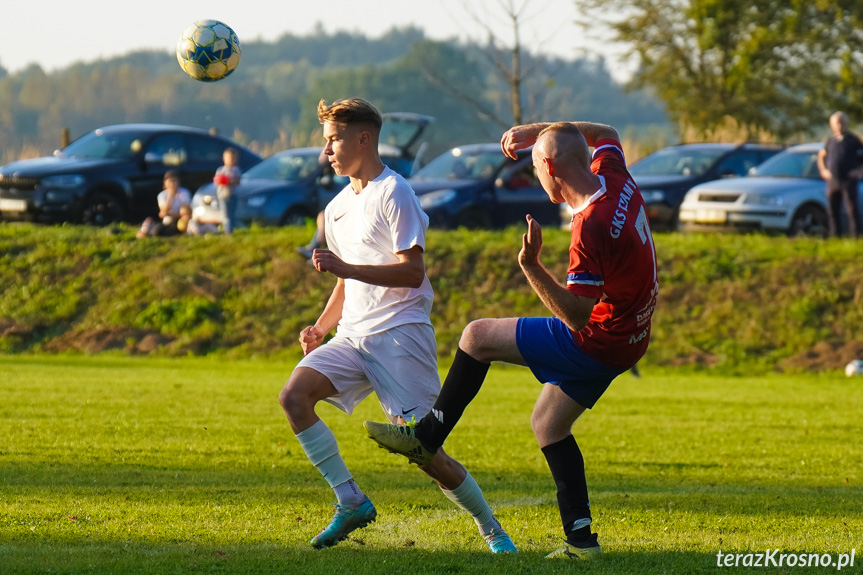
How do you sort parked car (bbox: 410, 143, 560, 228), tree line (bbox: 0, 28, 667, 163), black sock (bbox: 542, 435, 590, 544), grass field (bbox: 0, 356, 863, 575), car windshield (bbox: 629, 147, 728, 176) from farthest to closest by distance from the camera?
tree line (bbox: 0, 28, 667, 163)
car windshield (bbox: 629, 147, 728, 176)
parked car (bbox: 410, 143, 560, 228)
grass field (bbox: 0, 356, 863, 575)
black sock (bbox: 542, 435, 590, 544)

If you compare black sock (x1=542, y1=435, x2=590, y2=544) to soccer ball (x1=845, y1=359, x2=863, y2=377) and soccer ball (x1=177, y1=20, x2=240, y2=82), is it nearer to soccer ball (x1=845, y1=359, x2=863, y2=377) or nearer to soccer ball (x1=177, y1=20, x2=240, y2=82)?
soccer ball (x1=177, y1=20, x2=240, y2=82)

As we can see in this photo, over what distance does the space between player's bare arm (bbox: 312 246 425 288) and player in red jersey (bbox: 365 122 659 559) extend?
15.1 inches

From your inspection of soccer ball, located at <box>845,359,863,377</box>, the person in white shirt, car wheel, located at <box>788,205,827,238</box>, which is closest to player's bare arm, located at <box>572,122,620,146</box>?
soccer ball, located at <box>845,359,863,377</box>

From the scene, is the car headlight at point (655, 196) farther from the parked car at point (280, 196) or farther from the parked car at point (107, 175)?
the parked car at point (107, 175)

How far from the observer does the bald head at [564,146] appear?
5.38 meters

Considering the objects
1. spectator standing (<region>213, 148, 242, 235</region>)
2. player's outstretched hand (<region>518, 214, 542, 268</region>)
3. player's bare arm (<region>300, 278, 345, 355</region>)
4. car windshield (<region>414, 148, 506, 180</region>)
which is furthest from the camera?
car windshield (<region>414, 148, 506, 180</region>)

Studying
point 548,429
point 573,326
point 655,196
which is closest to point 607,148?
point 573,326

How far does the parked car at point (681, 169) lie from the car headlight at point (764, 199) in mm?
1661

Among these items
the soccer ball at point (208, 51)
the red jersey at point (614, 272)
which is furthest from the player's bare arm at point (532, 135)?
the soccer ball at point (208, 51)

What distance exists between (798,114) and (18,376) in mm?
30074

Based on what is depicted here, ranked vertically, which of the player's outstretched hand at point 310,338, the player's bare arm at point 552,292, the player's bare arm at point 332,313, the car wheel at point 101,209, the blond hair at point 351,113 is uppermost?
the blond hair at point 351,113

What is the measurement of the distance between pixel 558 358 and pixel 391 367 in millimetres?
839

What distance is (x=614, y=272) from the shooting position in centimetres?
525

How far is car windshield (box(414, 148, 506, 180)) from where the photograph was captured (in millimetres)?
22781
